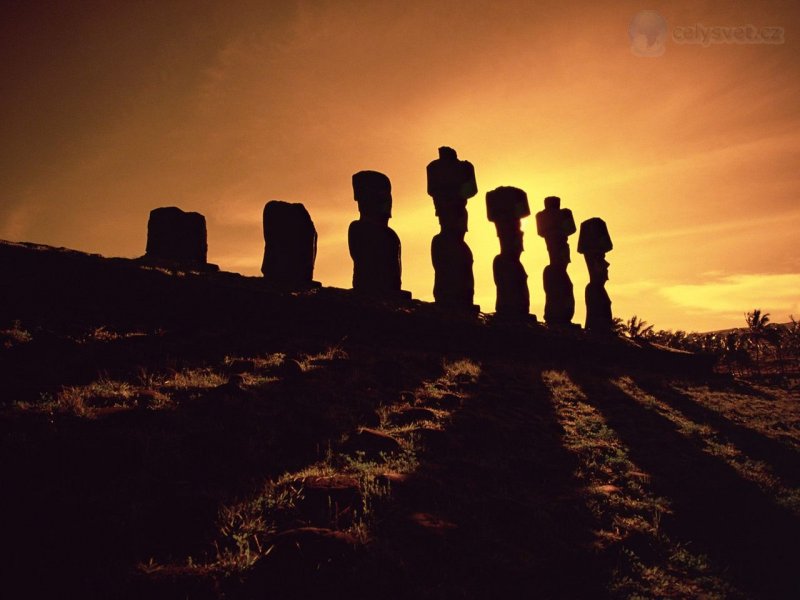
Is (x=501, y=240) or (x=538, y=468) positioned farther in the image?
(x=501, y=240)

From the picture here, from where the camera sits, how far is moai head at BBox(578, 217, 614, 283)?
78.7 ft

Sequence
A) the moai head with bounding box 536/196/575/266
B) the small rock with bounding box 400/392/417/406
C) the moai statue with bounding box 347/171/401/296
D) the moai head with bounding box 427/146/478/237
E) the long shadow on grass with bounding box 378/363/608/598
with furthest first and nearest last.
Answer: the moai head with bounding box 536/196/575/266 → the moai head with bounding box 427/146/478/237 → the moai statue with bounding box 347/171/401/296 → the small rock with bounding box 400/392/417/406 → the long shadow on grass with bounding box 378/363/608/598

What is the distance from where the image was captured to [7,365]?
5848mm

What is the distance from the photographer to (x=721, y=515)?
193 inches

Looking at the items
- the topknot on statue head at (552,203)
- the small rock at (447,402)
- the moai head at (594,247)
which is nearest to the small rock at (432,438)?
the small rock at (447,402)

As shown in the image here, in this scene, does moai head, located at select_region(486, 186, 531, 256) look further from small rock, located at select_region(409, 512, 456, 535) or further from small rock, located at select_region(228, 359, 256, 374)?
small rock, located at select_region(409, 512, 456, 535)

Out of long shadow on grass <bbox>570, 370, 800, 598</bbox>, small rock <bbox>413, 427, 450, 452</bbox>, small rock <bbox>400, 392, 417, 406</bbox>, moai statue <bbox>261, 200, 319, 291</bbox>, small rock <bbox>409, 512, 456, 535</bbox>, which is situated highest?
moai statue <bbox>261, 200, 319, 291</bbox>

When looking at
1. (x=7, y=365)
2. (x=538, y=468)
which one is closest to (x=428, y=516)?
(x=538, y=468)

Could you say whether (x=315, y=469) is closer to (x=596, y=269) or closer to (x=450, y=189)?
(x=450, y=189)

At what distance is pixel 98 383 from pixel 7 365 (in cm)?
119

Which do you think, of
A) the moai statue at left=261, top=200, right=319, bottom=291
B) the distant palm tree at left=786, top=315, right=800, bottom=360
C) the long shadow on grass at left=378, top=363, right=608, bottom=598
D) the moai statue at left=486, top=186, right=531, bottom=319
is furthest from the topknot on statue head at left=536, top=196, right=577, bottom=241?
the distant palm tree at left=786, top=315, right=800, bottom=360

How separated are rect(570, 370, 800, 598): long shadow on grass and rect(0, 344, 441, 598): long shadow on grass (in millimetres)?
3625

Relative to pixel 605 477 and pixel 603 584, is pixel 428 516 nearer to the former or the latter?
pixel 603 584

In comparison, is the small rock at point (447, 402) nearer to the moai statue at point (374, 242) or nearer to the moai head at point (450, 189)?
the moai statue at point (374, 242)
